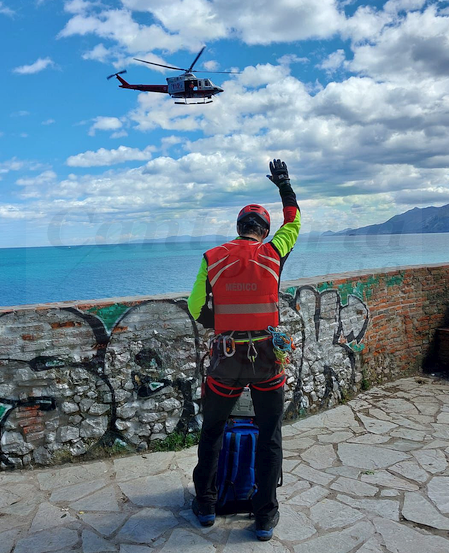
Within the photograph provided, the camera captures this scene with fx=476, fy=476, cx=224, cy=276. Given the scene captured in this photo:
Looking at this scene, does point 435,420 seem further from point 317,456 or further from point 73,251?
point 73,251

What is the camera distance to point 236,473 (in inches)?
135

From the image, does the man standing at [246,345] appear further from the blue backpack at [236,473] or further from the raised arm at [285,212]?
the blue backpack at [236,473]

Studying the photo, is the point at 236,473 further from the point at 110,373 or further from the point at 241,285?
the point at 110,373

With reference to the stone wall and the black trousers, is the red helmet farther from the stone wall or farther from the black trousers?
the stone wall

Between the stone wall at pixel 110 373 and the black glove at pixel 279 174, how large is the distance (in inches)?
67.2

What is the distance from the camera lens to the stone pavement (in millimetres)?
3170

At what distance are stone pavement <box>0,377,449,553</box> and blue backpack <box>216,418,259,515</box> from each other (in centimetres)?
13

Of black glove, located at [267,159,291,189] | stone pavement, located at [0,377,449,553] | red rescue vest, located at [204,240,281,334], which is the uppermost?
black glove, located at [267,159,291,189]

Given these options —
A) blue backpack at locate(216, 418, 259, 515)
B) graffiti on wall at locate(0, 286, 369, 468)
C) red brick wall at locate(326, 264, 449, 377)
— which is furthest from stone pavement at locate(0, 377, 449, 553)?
red brick wall at locate(326, 264, 449, 377)

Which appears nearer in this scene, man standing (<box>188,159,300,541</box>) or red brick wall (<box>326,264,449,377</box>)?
man standing (<box>188,159,300,541</box>)

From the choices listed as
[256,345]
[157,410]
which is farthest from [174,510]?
[256,345]

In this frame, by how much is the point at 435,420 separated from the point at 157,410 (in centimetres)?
317

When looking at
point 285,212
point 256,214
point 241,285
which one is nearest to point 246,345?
point 241,285

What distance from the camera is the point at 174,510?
141 inches
